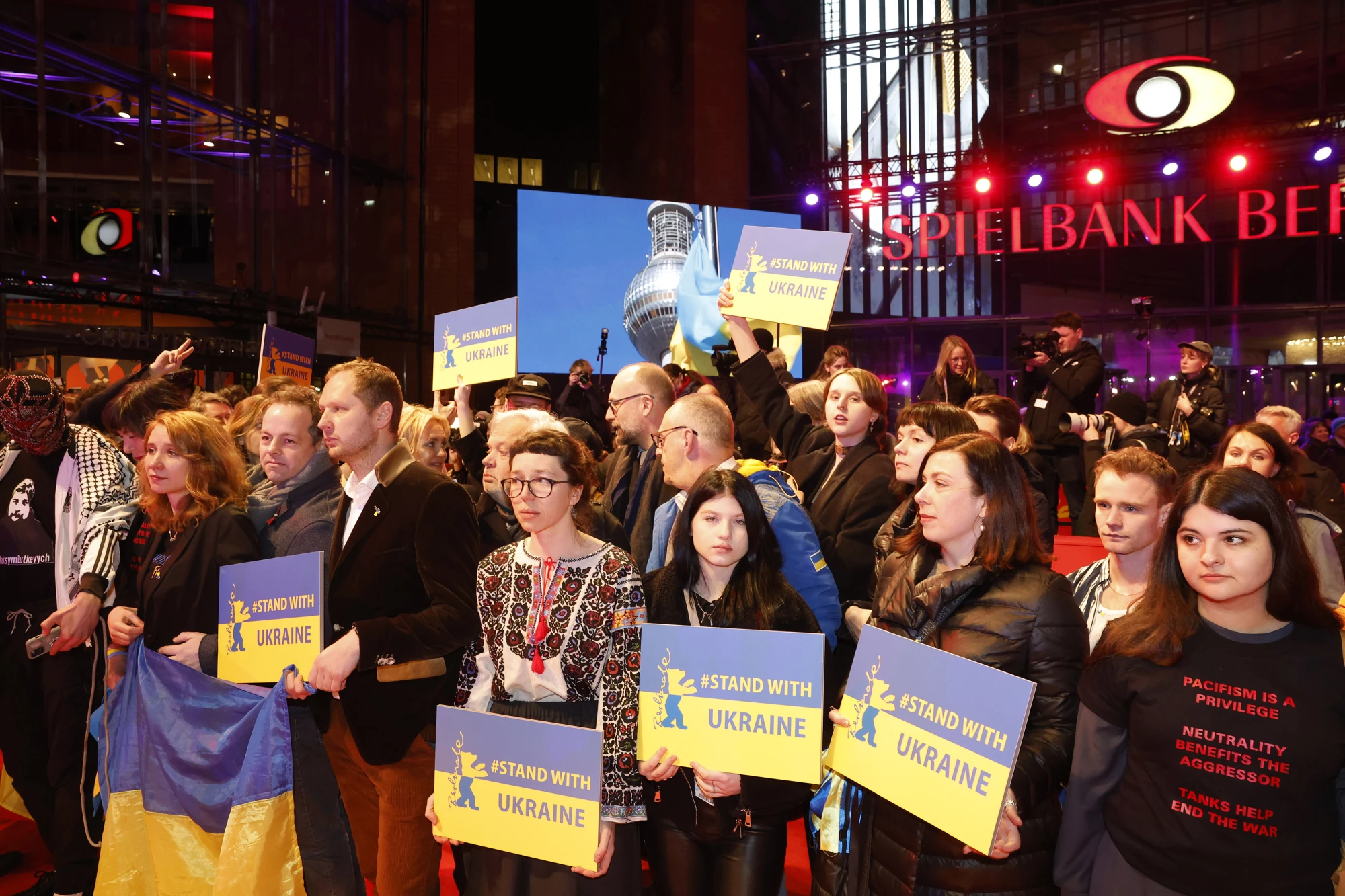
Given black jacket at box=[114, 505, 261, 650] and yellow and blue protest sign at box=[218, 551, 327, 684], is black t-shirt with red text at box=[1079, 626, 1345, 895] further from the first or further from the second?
black jacket at box=[114, 505, 261, 650]

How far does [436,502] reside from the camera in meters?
2.76

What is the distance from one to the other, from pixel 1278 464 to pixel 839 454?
1.58 metres

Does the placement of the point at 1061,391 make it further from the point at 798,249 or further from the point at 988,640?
the point at 988,640

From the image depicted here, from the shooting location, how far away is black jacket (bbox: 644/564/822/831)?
2363 millimetres

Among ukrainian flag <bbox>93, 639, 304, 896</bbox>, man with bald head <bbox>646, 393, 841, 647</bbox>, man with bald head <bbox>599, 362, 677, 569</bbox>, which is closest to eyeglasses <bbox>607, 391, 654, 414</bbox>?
Result: man with bald head <bbox>599, 362, 677, 569</bbox>

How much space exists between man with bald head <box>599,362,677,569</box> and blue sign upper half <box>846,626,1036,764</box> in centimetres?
172

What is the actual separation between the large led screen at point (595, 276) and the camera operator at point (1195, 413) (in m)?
4.53

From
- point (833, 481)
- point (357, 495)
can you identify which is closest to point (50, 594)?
point (357, 495)

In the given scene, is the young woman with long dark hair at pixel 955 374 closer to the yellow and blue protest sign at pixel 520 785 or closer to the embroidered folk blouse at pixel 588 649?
the embroidered folk blouse at pixel 588 649

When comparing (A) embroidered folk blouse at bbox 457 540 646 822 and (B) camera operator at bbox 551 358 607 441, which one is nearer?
(A) embroidered folk blouse at bbox 457 540 646 822

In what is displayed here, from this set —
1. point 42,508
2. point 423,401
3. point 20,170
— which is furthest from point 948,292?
point 42,508

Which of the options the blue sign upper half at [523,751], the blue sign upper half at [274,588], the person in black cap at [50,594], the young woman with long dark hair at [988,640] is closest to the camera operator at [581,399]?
the person in black cap at [50,594]

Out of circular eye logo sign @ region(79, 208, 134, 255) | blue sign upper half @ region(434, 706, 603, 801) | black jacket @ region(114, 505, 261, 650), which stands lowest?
blue sign upper half @ region(434, 706, 603, 801)

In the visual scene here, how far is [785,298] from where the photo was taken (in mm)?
3688
